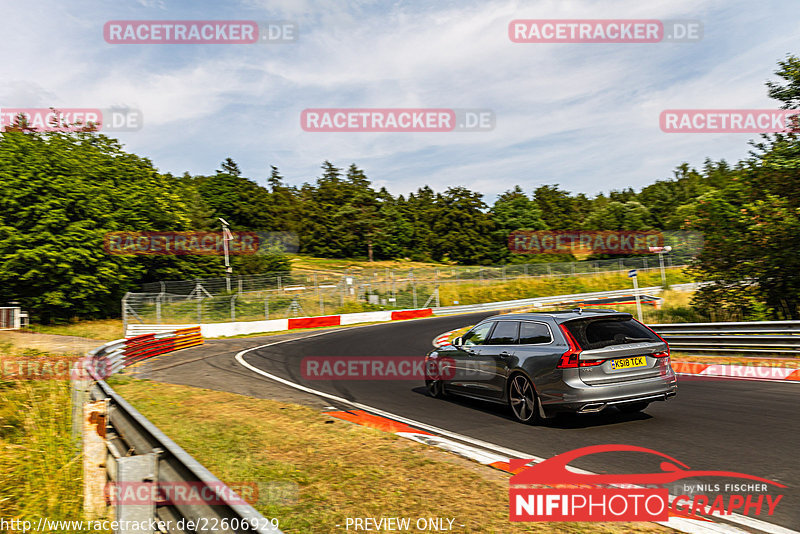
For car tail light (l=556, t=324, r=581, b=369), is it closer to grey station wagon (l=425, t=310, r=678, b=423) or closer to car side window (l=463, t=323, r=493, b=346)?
grey station wagon (l=425, t=310, r=678, b=423)

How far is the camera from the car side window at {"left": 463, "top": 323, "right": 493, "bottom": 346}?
29.4ft

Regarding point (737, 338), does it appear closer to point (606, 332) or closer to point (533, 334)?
point (606, 332)

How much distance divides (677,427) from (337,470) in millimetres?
4422

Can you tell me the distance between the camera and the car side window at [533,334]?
7.54m

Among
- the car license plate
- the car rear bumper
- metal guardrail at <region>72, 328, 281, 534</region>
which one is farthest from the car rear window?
metal guardrail at <region>72, 328, 281, 534</region>

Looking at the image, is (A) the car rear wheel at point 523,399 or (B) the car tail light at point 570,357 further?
(A) the car rear wheel at point 523,399

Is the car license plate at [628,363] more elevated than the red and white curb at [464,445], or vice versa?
the car license plate at [628,363]

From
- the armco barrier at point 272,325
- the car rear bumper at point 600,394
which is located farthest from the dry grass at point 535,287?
the car rear bumper at point 600,394

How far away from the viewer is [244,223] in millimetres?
88688

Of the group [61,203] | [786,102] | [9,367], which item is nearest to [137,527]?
[9,367]

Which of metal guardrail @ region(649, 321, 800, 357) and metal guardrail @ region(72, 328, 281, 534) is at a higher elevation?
metal guardrail @ region(72, 328, 281, 534)

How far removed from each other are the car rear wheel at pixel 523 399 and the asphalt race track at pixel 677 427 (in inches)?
6.7

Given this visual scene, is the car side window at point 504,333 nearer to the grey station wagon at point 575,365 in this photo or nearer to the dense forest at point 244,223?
the grey station wagon at point 575,365

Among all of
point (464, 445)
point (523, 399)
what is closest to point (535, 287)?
point (523, 399)
